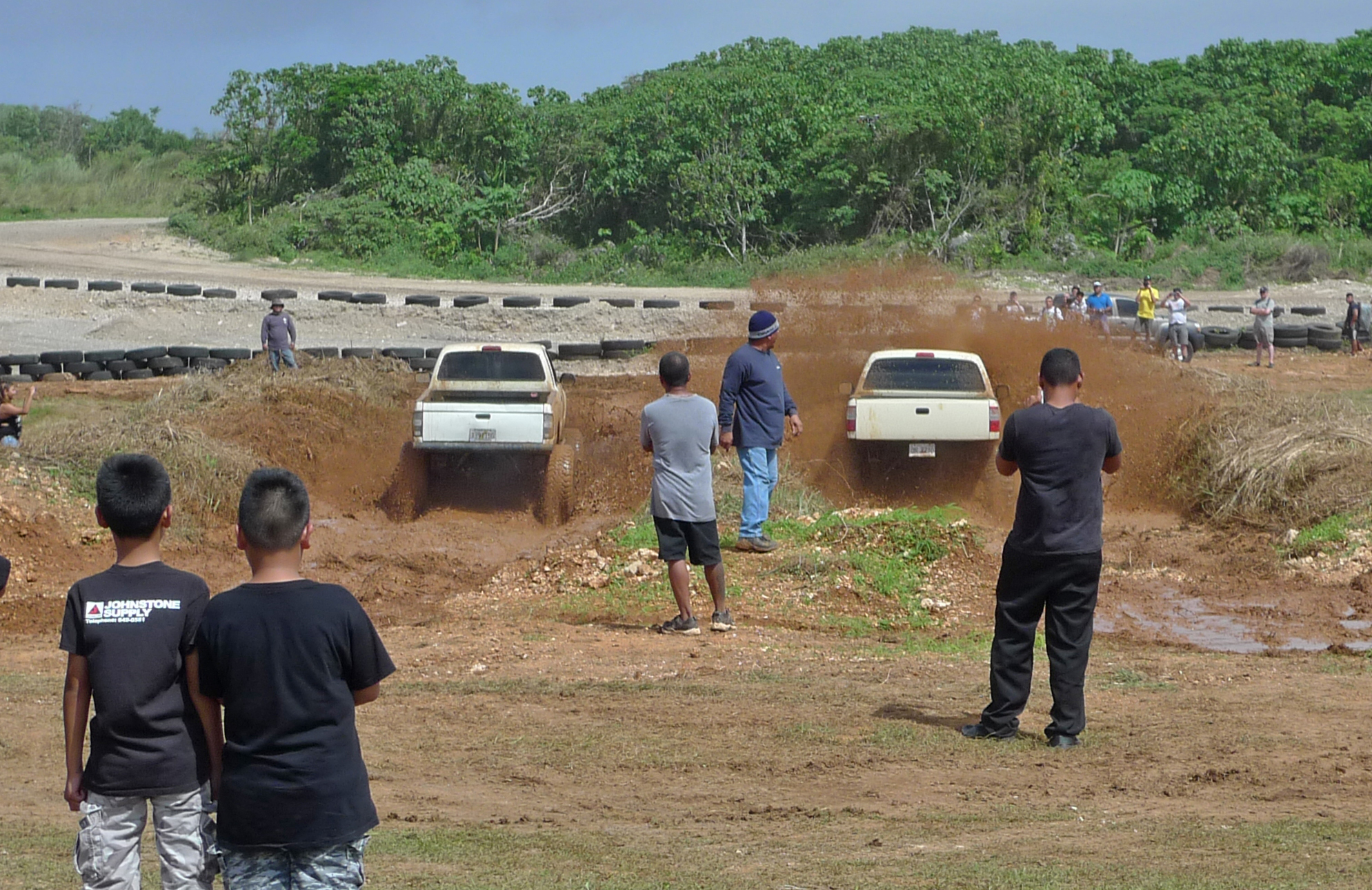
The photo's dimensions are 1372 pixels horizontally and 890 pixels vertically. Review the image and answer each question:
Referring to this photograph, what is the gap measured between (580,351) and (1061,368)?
71.0 feet

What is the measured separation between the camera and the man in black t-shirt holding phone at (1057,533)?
22.3 feet

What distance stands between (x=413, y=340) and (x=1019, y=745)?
83.0 ft

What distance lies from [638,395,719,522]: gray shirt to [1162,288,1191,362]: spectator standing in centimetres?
1998

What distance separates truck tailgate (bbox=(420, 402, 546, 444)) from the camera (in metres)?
15.4

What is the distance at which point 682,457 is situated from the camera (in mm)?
9367

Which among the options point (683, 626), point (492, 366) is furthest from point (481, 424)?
point (683, 626)

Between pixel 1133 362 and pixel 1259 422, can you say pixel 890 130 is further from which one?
pixel 1259 422

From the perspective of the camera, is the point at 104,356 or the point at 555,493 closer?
the point at 555,493

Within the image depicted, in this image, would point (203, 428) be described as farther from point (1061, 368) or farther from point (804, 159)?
point (804, 159)

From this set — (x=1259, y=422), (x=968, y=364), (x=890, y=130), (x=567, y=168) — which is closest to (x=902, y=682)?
(x=968, y=364)

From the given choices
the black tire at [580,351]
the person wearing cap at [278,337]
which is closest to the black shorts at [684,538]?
the person wearing cap at [278,337]

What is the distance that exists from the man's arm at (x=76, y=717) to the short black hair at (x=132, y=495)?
0.38m

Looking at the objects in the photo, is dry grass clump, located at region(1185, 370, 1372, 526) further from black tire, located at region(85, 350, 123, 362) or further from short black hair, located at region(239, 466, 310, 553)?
black tire, located at region(85, 350, 123, 362)

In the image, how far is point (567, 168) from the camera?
48.4m
